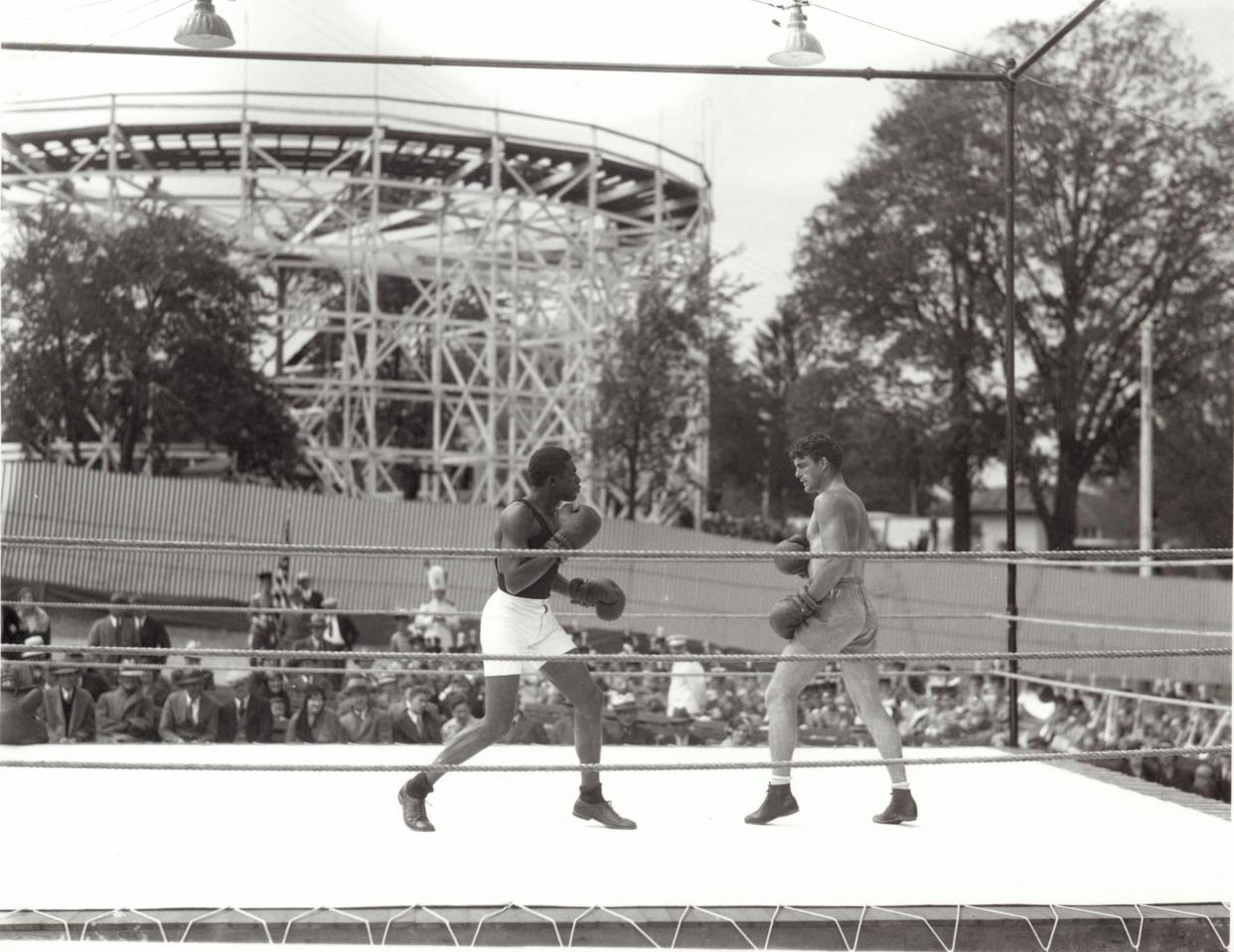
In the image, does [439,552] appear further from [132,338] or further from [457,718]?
[132,338]

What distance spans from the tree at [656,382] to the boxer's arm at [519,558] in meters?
22.4

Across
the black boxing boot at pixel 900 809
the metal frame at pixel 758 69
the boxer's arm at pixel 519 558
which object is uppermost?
the metal frame at pixel 758 69

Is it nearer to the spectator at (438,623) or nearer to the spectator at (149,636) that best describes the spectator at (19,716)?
the spectator at (149,636)

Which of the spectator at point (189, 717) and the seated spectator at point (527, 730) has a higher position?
the spectator at point (189, 717)

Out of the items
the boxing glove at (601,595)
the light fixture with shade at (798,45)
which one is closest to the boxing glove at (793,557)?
the boxing glove at (601,595)

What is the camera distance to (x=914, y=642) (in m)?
20.7

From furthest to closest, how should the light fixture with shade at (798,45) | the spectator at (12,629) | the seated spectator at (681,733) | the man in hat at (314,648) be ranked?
the man in hat at (314,648) < the seated spectator at (681,733) < the spectator at (12,629) < the light fixture with shade at (798,45)

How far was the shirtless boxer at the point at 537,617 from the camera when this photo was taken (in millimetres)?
5172

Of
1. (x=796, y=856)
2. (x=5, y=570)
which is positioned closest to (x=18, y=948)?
(x=796, y=856)

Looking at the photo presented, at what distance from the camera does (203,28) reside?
280 inches

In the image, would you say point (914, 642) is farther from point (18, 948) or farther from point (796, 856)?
point (18, 948)

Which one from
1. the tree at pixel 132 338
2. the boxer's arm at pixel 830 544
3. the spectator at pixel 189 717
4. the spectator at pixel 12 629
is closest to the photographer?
the boxer's arm at pixel 830 544

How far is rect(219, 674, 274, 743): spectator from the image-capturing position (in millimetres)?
8852

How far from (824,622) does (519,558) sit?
129 centimetres
